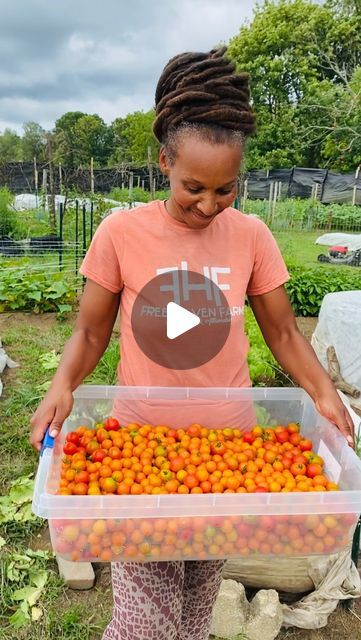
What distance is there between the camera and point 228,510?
110cm

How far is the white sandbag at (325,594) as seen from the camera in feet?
6.91

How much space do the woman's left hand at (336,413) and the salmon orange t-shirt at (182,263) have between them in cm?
23

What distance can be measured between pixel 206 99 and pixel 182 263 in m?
0.39

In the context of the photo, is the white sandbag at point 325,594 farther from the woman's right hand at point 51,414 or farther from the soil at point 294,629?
the woman's right hand at point 51,414

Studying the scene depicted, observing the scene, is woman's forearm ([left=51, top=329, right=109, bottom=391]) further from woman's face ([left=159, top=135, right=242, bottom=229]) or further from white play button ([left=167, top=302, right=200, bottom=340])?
woman's face ([left=159, top=135, right=242, bottom=229])

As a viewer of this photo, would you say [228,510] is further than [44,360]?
No

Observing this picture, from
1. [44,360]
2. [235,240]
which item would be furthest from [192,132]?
[44,360]

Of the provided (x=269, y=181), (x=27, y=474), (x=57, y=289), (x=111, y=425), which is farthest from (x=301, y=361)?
(x=269, y=181)

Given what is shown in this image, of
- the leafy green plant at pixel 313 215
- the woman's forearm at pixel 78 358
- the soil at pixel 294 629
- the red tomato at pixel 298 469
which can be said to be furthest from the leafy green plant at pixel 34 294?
the leafy green plant at pixel 313 215

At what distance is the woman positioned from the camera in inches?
48.7

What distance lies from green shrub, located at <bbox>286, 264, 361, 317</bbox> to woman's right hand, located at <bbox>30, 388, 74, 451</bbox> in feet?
18.0

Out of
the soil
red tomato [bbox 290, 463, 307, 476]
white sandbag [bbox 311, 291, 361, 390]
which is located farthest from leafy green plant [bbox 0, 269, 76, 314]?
red tomato [bbox 290, 463, 307, 476]

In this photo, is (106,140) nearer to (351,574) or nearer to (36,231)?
(36,231)

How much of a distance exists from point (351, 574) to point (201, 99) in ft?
6.31
